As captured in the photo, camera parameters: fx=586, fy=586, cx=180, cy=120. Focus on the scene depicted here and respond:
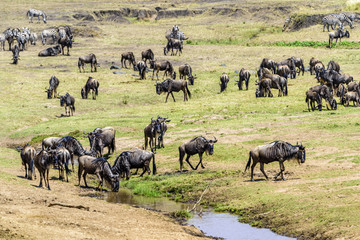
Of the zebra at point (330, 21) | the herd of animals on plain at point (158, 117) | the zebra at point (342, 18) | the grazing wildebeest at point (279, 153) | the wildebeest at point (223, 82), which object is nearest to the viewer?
the grazing wildebeest at point (279, 153)

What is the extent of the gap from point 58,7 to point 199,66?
58131 mm

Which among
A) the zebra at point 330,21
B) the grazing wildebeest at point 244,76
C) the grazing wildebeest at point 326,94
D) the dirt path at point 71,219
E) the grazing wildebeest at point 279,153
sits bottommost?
the dirt path at point 71,219

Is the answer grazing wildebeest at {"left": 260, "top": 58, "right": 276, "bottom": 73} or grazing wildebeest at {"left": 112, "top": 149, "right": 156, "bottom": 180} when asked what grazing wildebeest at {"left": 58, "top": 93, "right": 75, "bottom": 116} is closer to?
grazing wildebeest at {"left": 112, "top": 149, "right": 156, "bottom": 180}

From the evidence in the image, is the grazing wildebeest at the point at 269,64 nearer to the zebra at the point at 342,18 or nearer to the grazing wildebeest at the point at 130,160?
the zebra at the point at 342,18

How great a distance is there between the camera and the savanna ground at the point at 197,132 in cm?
1908

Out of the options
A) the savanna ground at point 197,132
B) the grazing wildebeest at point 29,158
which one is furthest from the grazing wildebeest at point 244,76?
the grazing wildebeest at point 29,158

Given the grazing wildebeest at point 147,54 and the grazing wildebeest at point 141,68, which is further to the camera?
the grazing wildebeest at point 147,54

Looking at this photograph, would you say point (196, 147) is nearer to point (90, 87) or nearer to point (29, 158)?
point (29, 158)

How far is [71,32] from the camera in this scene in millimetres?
88062

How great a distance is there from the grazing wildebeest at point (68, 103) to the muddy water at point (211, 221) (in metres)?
21.1

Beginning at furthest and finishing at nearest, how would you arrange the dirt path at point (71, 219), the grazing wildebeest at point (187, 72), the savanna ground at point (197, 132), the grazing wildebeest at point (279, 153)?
1. the grazing wildebeest at point (187, 72)
2. the grazing wildebeest at point (279, 153)
3. the savanna ground at point (197, 132)
4. the dirt path at point (71, 219)

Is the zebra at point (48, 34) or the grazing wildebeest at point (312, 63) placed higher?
the zebra at point (48, 34)

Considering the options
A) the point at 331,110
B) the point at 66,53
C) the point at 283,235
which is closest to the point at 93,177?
the point at 283,235

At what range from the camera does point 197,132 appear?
36531 mm
